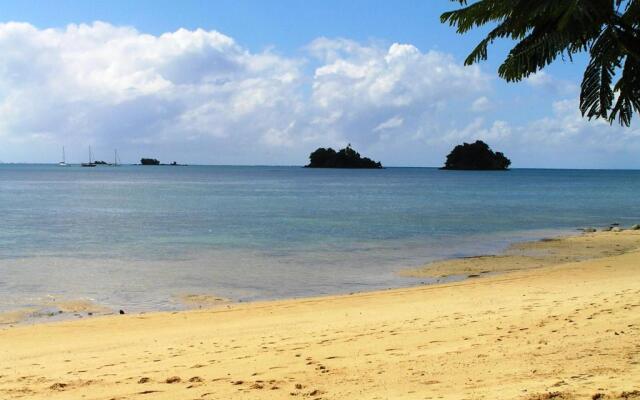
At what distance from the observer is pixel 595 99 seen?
612cm

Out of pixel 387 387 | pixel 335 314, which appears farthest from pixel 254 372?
pixel 335 314

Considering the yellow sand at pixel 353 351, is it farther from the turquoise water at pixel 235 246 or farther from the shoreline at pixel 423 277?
the turquoise water at pixel 235 246

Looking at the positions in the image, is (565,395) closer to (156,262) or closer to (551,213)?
(156,262)

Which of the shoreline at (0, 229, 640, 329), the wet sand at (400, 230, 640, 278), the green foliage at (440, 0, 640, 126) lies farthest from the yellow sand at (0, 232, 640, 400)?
the wet sand at (400, 230, 640, 278)

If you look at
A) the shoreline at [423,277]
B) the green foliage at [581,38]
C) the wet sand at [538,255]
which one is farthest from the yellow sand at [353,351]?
the wet sand at [538,255]

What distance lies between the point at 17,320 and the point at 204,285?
5.75 meters

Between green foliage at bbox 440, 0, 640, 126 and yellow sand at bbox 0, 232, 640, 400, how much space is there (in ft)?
9.15

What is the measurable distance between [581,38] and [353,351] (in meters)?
4.85

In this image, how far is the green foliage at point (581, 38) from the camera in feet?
18.5

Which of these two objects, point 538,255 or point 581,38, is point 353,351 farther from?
point 538,255

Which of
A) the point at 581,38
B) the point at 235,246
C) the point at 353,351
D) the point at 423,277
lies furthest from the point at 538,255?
the point at 581,38

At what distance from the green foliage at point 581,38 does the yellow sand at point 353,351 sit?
2789mm

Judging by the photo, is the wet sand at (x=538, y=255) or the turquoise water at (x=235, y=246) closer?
the turquoise water at (x=235, y=246)

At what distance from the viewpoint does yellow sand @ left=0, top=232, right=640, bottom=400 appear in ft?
22.2
